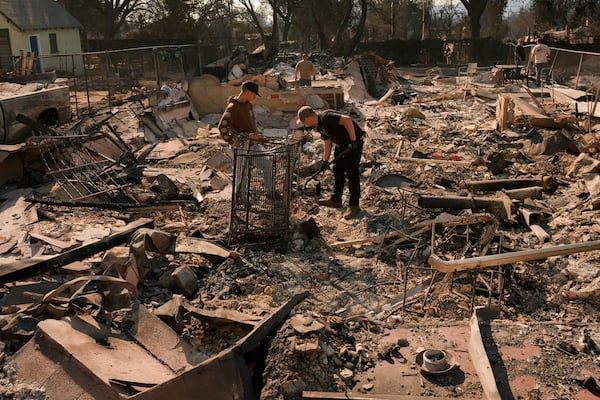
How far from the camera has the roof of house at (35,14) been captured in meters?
31.0

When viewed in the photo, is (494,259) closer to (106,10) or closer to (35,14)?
(35,14)

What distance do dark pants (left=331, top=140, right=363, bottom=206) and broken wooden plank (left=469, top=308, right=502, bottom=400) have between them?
3.41 meters

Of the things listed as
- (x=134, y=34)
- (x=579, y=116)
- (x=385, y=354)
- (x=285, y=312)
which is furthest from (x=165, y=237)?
(x=134, y=34)

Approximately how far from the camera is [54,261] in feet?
19.3

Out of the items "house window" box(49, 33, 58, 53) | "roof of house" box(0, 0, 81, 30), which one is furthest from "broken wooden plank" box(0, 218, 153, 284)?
"house window" box(49, 33, 58, 53)

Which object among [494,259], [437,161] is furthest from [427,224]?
[437,161]

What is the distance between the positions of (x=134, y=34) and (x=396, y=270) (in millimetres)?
38993

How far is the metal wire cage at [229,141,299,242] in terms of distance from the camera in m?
6.86

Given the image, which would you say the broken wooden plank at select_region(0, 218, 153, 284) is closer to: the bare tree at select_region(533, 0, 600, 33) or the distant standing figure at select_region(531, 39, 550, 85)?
the distant standing figure at select_region(531, 39, 550, 85)

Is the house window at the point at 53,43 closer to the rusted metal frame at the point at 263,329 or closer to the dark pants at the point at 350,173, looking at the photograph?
the dark pants at the point at 350,173

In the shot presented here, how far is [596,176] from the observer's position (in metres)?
8.34

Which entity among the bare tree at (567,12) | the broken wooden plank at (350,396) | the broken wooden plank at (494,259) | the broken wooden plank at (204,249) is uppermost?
the bare tree at (567,12)

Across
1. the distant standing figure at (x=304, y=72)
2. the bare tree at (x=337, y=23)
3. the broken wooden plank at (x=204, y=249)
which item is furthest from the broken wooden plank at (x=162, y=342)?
the bare tree at (x=337, y=23)

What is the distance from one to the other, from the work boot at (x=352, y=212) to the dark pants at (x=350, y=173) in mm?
53
